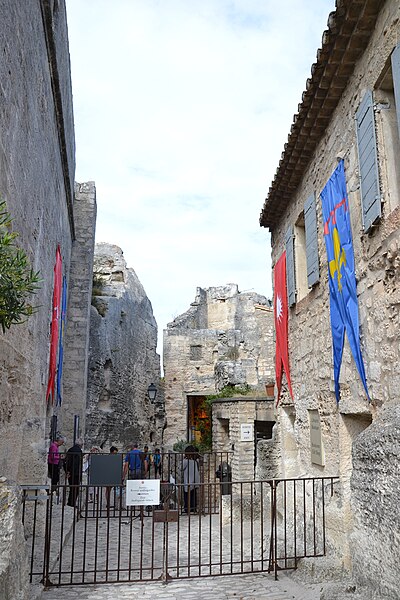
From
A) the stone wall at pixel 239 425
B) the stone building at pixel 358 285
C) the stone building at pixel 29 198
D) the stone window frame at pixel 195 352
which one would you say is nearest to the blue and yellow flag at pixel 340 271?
the stone building at pixel 358 285

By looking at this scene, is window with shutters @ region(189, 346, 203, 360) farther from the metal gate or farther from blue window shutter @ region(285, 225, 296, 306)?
blue window shutter @ region(285, 225, 296, 306)

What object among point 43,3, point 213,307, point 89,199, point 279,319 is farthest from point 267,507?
point 213,307

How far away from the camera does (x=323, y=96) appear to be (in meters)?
5.87

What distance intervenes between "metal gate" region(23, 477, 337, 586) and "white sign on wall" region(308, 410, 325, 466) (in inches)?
11.2

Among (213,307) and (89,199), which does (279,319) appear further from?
→ (213,307)

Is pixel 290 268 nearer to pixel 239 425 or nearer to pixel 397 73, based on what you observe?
pixel 397 73

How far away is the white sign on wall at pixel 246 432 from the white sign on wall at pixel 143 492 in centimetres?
537

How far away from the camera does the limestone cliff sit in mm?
18531

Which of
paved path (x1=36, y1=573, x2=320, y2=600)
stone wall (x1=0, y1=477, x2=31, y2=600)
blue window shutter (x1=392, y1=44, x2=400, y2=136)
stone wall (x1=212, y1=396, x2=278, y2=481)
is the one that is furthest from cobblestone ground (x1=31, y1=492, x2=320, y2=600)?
blue window shutter (x1=392, y1=44, x2=400, y2=136)

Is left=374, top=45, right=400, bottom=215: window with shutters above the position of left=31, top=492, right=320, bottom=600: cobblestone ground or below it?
above

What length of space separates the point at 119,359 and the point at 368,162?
54.5 ft

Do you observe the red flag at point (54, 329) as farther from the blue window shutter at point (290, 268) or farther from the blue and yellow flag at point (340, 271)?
the blue and yellow flag at point (340, 271)

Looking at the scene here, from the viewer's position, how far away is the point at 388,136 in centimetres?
468

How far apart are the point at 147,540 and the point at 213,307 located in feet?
67.1
